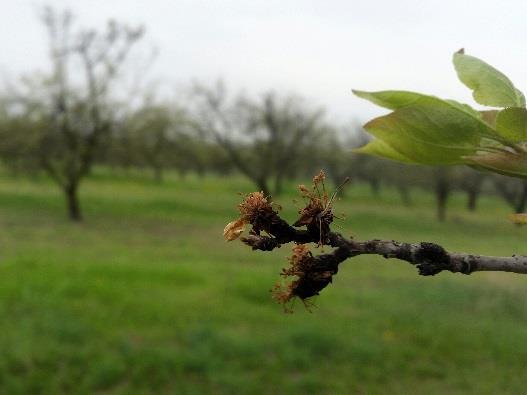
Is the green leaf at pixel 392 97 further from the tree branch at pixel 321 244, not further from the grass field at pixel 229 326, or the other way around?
the grass field at pixel 229 326

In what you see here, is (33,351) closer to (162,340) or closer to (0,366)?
(0,366)

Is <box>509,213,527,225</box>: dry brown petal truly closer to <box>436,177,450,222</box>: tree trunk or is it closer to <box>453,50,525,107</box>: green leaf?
<box>453,50,525,107</box>: green leaf

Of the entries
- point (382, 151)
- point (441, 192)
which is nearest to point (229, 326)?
point (382, 151)

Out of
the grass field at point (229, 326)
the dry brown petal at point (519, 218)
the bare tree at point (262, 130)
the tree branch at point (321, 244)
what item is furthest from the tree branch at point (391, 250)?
the bare tree at point (262, 130)

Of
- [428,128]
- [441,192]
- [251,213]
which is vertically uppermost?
[428,128]

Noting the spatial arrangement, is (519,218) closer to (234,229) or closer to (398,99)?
(398,99)

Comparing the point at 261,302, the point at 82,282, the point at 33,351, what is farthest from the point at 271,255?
the point at 33,351
